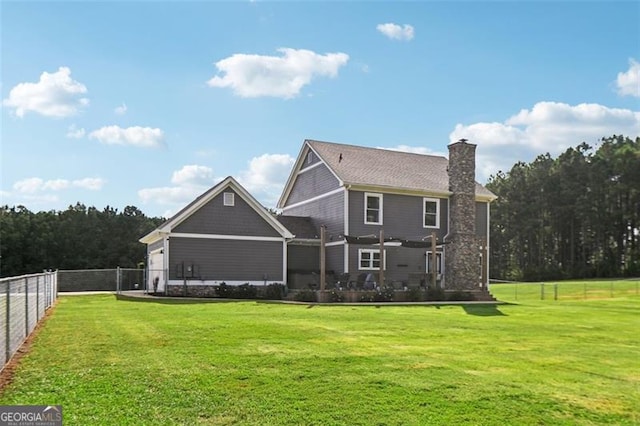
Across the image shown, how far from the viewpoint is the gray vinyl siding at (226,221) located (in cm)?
2664

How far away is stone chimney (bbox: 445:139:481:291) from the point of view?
30.1 metres

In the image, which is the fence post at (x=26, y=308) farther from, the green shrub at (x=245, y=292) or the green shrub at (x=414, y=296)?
the green shrub at (x=414, y=296)

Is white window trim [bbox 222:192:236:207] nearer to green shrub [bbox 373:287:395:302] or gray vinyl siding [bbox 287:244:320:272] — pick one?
gray vinyl siding [bbox 287:244:320:272]

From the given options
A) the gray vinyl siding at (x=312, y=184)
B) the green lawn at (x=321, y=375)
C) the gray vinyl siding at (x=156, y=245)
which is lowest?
the green lawn at (x=321, y=375)

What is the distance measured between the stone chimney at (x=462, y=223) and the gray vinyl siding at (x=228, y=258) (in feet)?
28.8

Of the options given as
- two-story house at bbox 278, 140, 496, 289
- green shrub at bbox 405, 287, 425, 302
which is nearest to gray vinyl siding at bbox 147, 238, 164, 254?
two-story house at bbox 278, 140, 496, 289

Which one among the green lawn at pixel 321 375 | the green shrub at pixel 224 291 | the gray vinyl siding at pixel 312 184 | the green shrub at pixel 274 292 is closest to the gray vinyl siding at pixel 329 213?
the gray vinyl siding at pixel 312 184

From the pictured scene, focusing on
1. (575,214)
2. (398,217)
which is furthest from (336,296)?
(575,214)

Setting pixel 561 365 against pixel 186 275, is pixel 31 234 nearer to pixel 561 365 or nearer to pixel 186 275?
pixel 186 275

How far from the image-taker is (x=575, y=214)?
62.8 metres

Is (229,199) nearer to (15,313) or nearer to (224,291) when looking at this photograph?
(224,291)

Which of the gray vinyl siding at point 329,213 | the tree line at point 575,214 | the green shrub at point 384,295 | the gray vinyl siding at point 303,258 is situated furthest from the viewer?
the tree line at point 575,214

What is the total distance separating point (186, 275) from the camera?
26156 millimetres

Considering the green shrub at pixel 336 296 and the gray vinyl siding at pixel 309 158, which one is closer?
the green shrub at pixel 336 296
